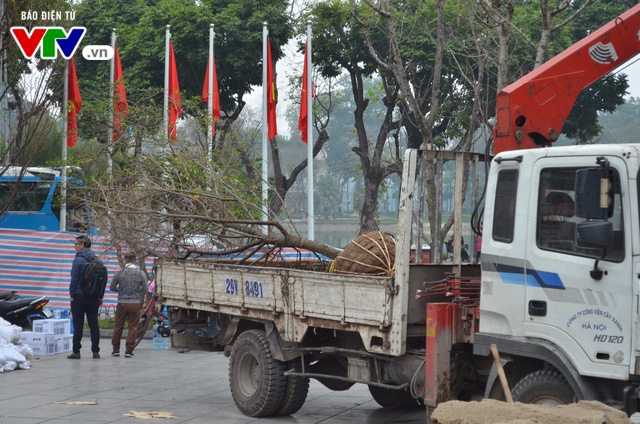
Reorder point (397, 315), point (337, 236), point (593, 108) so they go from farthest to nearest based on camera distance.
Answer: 1. point (337, 236)
2. point (593, 108)
3. point (397, 315)

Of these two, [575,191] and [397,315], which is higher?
[575,191]

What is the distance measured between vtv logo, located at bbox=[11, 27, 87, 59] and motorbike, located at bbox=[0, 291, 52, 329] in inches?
186

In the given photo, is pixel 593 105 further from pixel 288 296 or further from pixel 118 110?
pixel 288 296

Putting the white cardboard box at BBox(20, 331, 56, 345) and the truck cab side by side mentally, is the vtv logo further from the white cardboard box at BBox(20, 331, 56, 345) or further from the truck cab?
the truck cab

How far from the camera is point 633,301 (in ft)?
18.2

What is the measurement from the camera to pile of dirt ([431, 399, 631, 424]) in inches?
195

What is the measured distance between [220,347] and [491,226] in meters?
4.77

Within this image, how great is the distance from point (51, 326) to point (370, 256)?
324 inches

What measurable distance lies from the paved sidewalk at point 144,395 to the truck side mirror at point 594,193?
13.2 feet

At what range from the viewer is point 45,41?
14695 millimetres

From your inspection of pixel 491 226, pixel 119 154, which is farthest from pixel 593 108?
pixel 491 226

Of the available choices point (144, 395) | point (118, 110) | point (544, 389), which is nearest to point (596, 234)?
point (544, 389)

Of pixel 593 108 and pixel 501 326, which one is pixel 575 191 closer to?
pixel 501 326

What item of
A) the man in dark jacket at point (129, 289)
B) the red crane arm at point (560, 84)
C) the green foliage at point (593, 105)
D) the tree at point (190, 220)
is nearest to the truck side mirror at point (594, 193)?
the red crane arm at point (560, 84)
